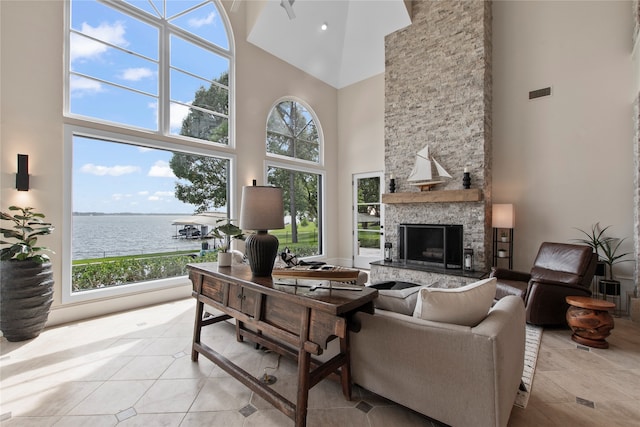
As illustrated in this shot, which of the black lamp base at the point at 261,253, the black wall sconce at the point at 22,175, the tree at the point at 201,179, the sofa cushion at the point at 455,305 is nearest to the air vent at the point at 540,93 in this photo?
the sofa cushion at the point at 455,305

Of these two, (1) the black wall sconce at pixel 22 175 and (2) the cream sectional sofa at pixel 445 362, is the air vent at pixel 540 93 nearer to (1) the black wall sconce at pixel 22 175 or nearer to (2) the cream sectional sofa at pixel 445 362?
(2) the cream sectional sofa at pixel 445 362

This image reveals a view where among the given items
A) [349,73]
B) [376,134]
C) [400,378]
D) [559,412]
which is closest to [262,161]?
[376,134]

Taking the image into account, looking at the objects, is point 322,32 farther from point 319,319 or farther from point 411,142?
point 319,319

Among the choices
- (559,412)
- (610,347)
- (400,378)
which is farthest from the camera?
(610,347)

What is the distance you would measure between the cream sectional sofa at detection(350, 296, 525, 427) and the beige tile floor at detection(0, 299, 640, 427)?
252mm

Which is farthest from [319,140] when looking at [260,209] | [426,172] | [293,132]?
[260,209]

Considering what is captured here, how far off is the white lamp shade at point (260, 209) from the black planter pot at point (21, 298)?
251 centimetres

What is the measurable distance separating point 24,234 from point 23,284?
0.52 meters

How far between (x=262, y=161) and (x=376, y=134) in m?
2.73

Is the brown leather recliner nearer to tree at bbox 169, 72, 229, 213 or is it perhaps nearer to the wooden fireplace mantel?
the wooden fireplace mantel

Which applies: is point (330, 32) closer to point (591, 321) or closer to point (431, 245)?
point (431, 245)

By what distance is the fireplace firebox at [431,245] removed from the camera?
4.81 meters

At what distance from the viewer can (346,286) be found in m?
1.72

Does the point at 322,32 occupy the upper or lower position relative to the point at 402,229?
upper
